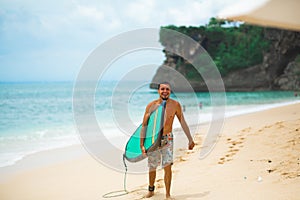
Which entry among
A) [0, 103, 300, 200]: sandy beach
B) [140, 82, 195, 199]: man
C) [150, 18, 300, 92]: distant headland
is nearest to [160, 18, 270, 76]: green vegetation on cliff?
[150, 18, 300, 92]: distant headland

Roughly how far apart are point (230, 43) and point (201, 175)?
49.0m

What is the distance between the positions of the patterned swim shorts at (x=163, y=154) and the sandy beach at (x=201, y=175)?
0.44m

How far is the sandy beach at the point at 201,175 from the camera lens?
11.4 feet

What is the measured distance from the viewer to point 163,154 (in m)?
3.45

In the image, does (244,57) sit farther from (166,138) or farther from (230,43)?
(166,138)

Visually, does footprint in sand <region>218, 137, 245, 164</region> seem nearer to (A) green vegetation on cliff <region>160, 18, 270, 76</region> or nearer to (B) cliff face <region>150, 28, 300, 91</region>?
(B) cliff face <region>150, 28, 300, 91</region>

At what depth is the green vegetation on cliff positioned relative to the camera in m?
47.8

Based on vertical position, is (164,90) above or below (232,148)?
above

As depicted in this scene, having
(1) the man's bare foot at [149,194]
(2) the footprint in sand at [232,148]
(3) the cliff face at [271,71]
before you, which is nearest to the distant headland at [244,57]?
(3) the cliff face at [271,71]

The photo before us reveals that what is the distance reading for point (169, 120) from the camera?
3.50 m

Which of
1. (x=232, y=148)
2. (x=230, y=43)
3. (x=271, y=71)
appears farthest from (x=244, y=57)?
(x=232, y=148)

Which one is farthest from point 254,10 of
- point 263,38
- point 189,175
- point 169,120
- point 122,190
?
point 263,38

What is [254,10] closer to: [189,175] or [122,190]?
[189,175]

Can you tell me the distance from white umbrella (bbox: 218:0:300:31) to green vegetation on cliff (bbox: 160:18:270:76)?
45.8m
